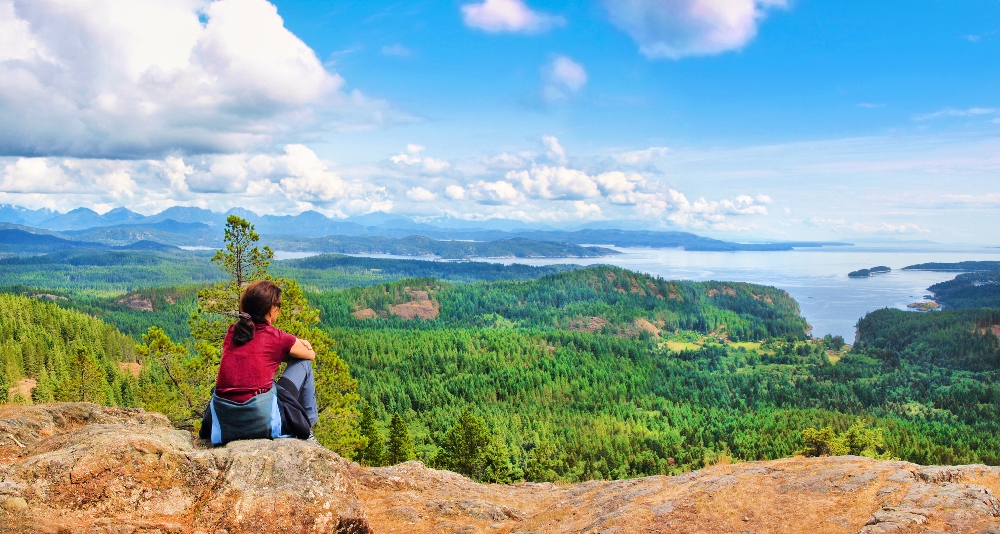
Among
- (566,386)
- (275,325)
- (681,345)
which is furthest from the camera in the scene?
(681,345)

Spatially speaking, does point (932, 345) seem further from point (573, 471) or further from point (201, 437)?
point (201, 437)

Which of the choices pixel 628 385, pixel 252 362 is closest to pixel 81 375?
pixel 252 362

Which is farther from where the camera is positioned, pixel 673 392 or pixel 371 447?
pixel 673 392

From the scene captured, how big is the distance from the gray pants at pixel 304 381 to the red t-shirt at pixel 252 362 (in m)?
0.51

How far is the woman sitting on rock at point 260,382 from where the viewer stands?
984 cm

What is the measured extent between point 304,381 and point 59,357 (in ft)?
369

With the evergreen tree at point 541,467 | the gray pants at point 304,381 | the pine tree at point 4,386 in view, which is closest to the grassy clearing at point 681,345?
the evergreen tree at point 541,467

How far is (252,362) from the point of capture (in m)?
9.87

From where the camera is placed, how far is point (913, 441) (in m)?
73.1

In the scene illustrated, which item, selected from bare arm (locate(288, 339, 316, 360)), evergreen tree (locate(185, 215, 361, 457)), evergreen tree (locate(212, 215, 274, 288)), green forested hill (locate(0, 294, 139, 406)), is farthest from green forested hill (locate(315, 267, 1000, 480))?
bare arm (locate(288, 339, 316, 360))

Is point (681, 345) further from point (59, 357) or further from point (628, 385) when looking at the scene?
point (59, 357)

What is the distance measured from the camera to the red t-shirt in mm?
9859

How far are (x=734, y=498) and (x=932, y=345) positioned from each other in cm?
18431

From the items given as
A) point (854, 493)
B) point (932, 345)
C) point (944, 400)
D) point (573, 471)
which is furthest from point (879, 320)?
point (854, 493)
